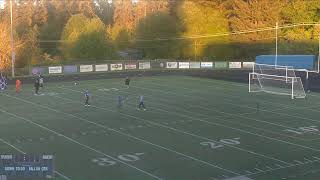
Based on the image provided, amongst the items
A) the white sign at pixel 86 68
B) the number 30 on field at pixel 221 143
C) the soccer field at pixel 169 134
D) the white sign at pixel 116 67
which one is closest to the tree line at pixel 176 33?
the white sign at pixel 116 67

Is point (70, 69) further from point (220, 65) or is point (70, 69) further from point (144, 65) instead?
point (220, 65)

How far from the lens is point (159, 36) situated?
91125mm

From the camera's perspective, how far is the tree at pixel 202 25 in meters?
87.0

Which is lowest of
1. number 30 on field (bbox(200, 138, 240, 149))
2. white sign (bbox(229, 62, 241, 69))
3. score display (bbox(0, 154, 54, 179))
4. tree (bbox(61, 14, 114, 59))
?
number 30 on field (bbox(200, 138, 240, 149))

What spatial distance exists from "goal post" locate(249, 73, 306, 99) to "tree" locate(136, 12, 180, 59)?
4191 cm

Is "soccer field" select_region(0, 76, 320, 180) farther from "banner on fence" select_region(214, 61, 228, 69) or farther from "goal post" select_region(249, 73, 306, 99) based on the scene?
"banner on fence" select_region(214, 61, 228, 69)

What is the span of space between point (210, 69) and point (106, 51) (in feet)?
53.1

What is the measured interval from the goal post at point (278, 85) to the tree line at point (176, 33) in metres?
29.8

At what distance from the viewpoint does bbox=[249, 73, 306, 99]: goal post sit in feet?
140

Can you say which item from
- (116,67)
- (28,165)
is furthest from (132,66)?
(28,165)

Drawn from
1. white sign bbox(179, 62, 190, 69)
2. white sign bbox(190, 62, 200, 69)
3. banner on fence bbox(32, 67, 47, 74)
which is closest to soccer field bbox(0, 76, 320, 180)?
banner on fence bbox(32, 67, 47, 74)

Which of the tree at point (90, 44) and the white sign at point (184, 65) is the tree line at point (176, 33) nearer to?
the tree at point (90, 44)

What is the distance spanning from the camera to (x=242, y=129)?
2828 cm

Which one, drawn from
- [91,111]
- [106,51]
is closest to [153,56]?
[106,51]
